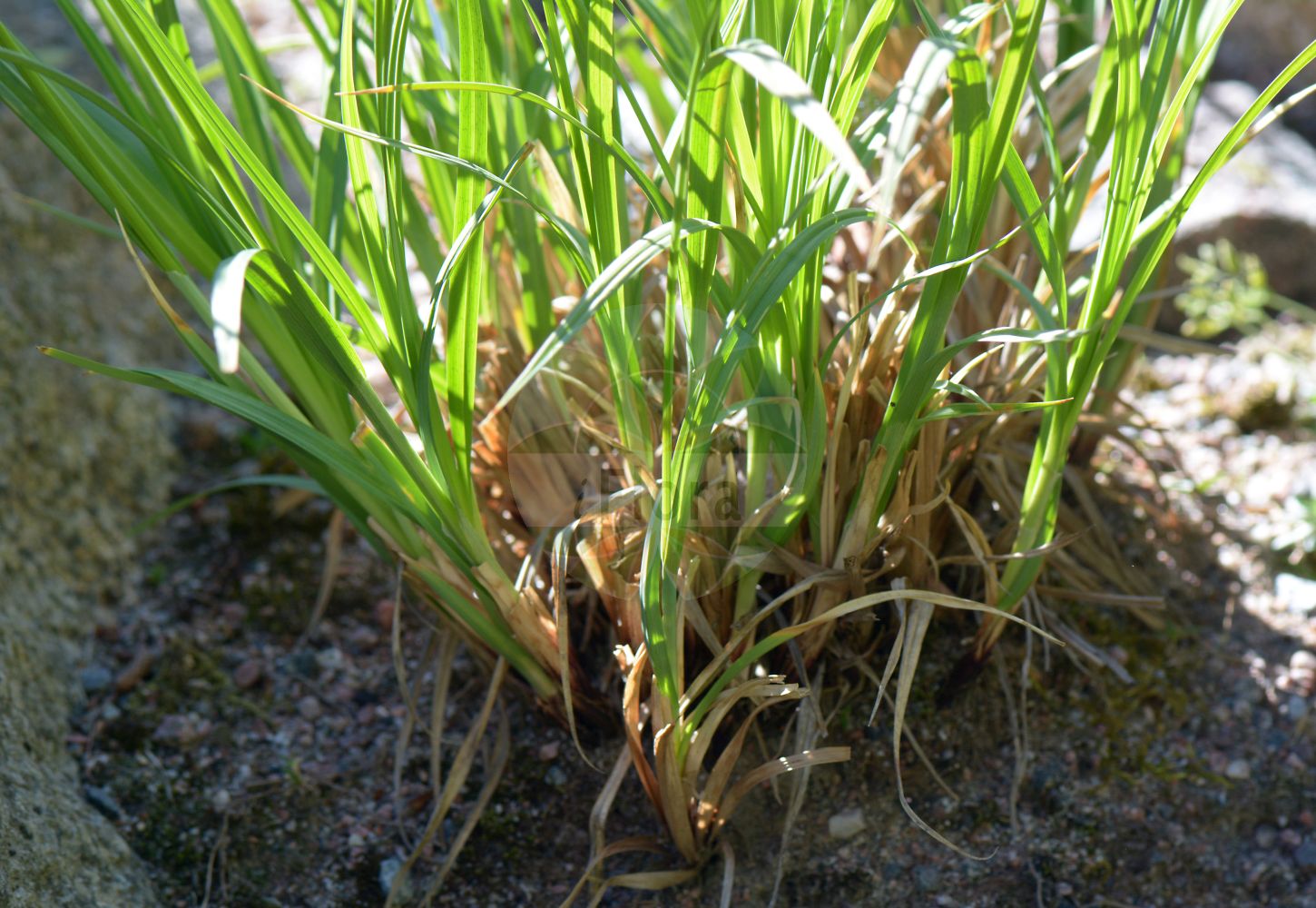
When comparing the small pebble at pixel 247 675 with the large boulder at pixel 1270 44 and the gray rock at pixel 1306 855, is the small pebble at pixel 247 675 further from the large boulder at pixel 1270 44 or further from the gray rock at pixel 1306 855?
the large boulder at pixel 1270 44

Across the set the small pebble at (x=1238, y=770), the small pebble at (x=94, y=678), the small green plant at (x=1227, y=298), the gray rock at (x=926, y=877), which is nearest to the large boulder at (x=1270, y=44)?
the small green plant at (x=1227, y=298)

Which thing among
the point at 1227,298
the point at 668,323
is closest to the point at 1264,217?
the point at 1227,298

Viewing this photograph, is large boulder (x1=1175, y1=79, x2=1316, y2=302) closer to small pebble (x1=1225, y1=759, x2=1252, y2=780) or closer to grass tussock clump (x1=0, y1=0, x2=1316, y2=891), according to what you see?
grass tussock clump (x1=0, y1=0, x2=1316, y2=891)

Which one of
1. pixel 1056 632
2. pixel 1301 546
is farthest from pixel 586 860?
pixel 1301 546

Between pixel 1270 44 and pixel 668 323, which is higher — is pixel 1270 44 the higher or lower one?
the lower one

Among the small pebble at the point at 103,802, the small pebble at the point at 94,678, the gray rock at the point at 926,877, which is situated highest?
the small pebble at the point at 94,678

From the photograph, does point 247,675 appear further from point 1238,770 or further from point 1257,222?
point 1257,222

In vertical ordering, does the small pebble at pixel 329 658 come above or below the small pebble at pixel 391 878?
above
